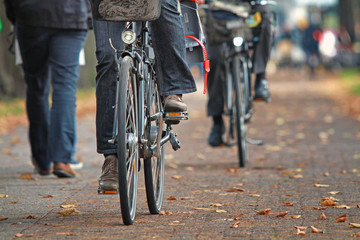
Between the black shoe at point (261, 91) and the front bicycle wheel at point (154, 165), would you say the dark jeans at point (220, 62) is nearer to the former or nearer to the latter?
the black shoe at point (261, 91)

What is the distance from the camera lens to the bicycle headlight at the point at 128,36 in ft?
15.2

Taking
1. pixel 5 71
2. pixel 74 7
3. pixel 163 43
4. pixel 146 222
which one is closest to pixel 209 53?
pixel 74 7

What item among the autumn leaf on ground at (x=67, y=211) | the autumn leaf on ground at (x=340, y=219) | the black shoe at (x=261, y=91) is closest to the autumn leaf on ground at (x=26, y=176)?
the autumn leaf on ground at (x=67, y=211)

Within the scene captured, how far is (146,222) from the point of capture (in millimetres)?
4680

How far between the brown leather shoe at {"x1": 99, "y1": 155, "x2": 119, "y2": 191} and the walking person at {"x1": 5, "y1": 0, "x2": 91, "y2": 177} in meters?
2.11

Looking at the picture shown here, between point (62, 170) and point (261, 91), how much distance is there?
7.82ft

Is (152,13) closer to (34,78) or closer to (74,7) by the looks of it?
(74,7)

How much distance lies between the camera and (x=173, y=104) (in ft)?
16.4

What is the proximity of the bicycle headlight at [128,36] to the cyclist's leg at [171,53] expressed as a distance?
1.09 feet

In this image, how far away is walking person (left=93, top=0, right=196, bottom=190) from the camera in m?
4.82

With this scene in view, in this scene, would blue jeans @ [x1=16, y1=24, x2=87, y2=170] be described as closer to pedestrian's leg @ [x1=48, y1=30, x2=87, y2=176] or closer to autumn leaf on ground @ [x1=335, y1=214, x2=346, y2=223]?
pedestrian's leg @ [x1=48, y1=30, x2=87, y2=176]

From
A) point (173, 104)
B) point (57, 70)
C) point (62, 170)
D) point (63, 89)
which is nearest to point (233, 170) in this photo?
point (62, 170)

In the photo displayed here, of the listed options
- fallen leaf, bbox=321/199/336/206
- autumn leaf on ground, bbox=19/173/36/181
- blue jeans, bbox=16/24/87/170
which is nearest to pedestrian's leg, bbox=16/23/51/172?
blue jeans, bbox=16/24/87/170

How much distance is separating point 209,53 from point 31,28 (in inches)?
77.6
